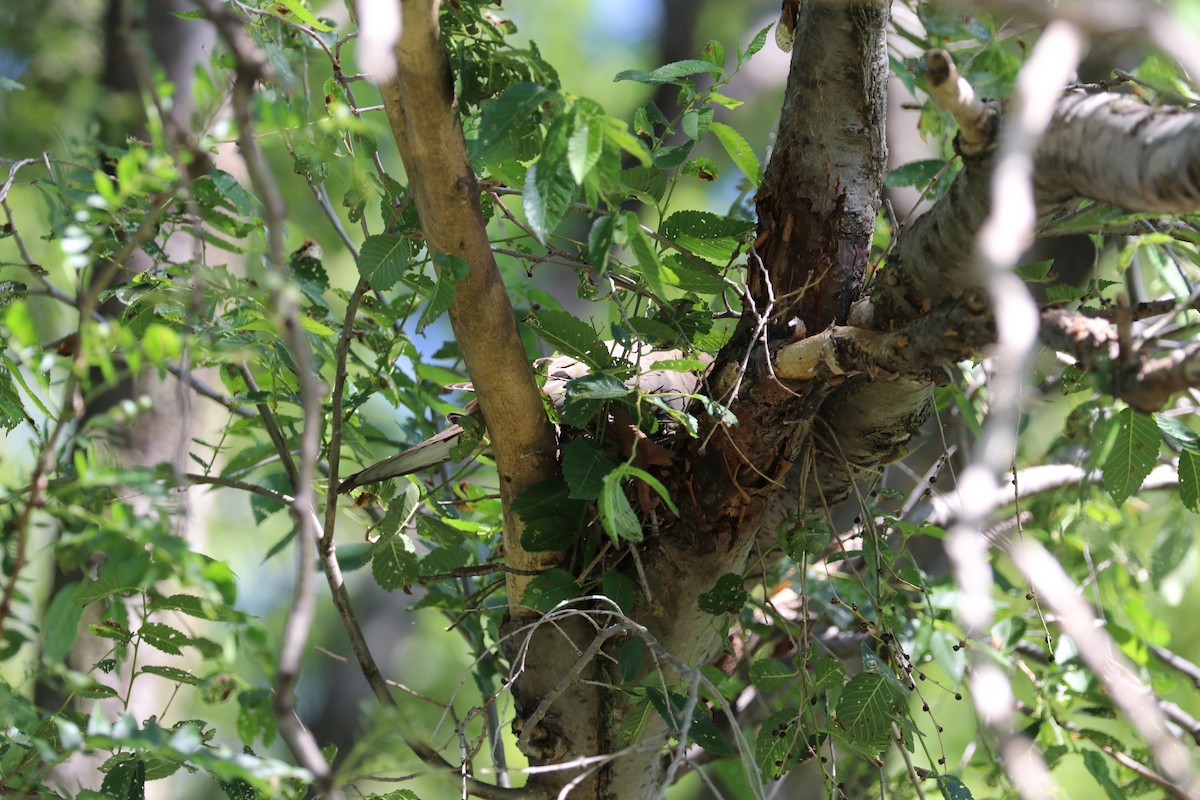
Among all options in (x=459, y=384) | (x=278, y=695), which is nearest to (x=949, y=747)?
(x=459, y=384)

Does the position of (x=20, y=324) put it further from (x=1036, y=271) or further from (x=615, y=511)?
(x=1036, y=271)

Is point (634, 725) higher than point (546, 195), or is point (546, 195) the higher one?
point (546, 195)

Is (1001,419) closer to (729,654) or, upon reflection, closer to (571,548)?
(571,548)

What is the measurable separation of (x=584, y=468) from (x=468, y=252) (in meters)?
0.29

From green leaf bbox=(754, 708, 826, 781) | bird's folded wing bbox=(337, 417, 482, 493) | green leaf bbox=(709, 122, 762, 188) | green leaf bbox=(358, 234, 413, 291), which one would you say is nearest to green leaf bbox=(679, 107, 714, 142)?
green leaf bbox=(709, 122, 762, 188)

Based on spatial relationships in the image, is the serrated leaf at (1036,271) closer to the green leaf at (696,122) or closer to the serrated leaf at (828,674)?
the green leaf at (696,122)

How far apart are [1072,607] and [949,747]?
2.64 meters

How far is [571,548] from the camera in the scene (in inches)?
48.8

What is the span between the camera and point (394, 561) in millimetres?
1345

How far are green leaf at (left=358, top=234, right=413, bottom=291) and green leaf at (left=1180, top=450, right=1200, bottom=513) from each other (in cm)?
100

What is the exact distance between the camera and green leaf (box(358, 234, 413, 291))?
3.45 feet

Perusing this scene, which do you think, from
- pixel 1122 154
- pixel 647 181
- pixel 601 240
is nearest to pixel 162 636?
pixel 601 240

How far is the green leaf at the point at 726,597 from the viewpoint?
3.81 feet

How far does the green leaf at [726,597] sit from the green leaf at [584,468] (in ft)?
0.66
